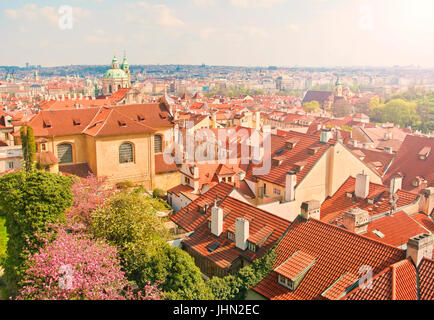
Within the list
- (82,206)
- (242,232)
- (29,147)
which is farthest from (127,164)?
(242,232)

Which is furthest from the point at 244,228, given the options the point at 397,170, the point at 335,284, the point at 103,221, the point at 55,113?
the point at 55,113

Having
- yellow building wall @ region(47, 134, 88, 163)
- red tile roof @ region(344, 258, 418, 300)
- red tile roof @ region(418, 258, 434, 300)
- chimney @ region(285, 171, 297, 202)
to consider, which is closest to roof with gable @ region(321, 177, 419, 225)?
chimney @ region(285, 171, 297, 202)

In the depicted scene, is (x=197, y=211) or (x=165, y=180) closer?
(x=197, y=211)

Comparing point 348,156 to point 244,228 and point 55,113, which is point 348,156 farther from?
point 55,113

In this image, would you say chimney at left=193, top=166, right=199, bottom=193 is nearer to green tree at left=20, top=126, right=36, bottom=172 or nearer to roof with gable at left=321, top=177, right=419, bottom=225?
roof with gable at left=321, top=177, right=419, bottom=225

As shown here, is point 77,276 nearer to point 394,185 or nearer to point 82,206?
point 82,206

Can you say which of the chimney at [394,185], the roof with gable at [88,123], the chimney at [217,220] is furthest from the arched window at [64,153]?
the chimney at [394,185]

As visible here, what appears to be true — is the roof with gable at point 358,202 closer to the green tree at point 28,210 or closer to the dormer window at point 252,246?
the dormer window at point 252,246
